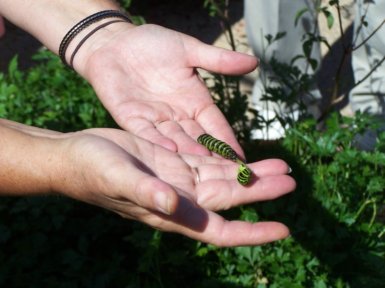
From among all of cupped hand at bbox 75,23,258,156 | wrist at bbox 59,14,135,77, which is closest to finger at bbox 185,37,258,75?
cupped hand at bbox 75,23,258,156

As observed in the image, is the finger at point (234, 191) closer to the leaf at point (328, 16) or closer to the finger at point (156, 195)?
the finger at point (156, 195)

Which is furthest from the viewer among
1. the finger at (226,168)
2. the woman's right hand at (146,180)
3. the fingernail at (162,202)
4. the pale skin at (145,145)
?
the finger at (226,168)

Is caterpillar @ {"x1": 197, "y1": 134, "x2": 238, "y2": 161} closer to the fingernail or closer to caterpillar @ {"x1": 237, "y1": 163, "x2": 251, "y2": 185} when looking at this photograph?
caterpillar @ {"x1": 237, "y1": 163, "x2": 251, "y2": 185}

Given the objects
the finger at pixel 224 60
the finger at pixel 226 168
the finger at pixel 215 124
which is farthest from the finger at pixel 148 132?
the finger at pixel 224 60

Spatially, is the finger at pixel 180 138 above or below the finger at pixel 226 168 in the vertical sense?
below

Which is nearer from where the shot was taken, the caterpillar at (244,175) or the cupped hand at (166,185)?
the cupped hand at (166,185)

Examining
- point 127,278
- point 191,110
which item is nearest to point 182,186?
point 191,110

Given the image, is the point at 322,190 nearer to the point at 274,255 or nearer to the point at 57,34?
the point at 274,255
